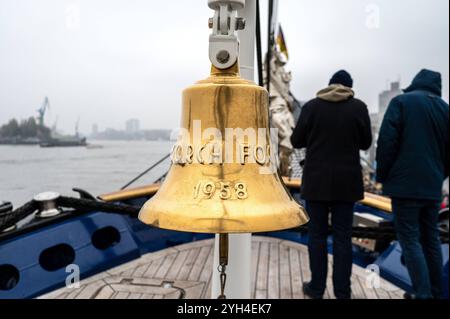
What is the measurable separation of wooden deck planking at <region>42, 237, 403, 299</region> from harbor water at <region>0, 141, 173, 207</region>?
625 mm

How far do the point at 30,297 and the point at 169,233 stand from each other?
1.08 meters

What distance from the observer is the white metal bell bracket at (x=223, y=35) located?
21.6 inches

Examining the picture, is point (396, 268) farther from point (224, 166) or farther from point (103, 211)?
point (224, 166)

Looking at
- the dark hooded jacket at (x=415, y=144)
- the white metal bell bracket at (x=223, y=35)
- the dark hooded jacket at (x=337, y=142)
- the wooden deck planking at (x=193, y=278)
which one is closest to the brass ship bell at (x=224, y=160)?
the white metal bell bracket at (x=223, y=35)

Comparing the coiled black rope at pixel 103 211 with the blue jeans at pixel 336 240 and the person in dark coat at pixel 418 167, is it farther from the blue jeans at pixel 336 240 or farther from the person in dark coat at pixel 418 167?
the person in dark coat at pixel 418 167

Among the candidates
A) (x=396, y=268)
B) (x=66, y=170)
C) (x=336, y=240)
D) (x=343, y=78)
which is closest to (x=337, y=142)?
(x=343, y=78)

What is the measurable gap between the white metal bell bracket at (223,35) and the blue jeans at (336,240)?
115 centimetres

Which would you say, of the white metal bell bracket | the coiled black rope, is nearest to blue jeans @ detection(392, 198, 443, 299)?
the coiled black rope

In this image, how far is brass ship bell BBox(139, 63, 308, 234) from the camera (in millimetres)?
548

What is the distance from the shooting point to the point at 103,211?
209cm

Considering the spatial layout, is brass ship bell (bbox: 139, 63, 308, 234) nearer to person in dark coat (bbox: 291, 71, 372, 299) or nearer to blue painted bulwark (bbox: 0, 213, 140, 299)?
person in dark coat (bbox: 291, 71, 372, 299)

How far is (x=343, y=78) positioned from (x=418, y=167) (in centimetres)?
48

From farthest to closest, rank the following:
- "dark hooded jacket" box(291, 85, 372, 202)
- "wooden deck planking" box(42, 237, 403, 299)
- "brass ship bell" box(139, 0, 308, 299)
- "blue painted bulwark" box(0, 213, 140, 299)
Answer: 1. "blue painted bulwark" box(0, 213, 140, 299)
2. "wooden deck planking" box(42, 237, 403, 299)
3. "dark hooded jacket" box(291, 85, 372, 202)
4. "brass ship bell" box(139, 0, 308, 299)
